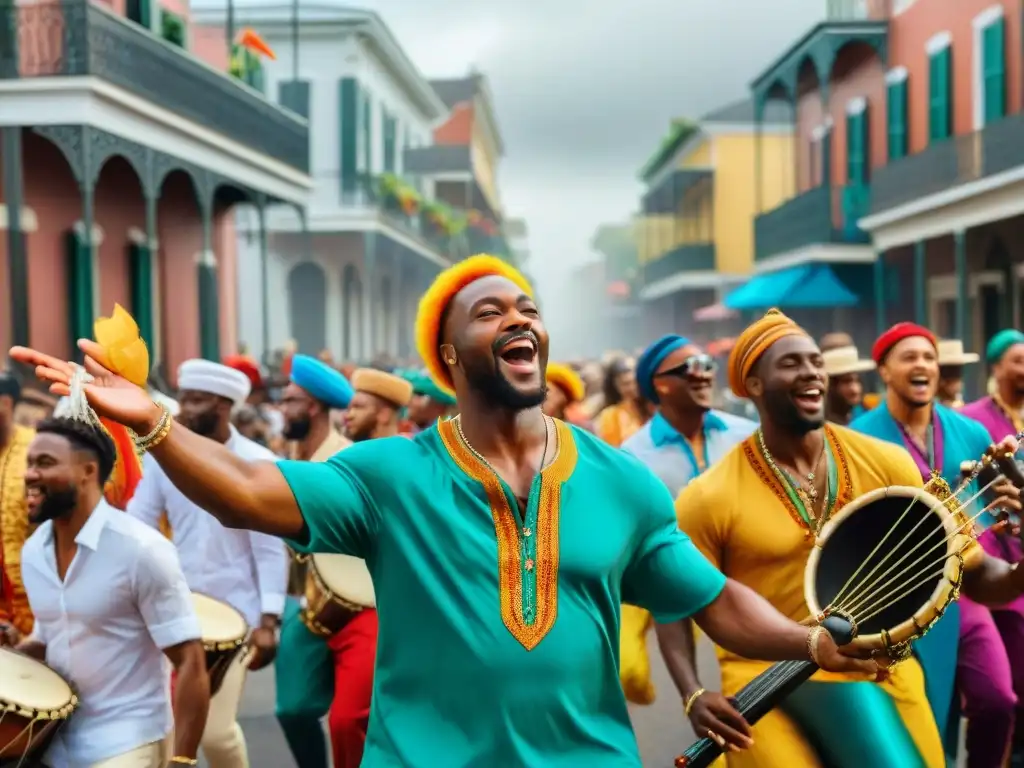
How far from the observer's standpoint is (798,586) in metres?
4.52

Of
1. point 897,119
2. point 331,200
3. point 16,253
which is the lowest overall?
point 16,253

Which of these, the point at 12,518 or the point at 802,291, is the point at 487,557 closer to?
the point at 12,518

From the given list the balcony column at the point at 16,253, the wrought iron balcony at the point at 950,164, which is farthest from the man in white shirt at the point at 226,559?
the wrought iron balcony at the point at 950,164

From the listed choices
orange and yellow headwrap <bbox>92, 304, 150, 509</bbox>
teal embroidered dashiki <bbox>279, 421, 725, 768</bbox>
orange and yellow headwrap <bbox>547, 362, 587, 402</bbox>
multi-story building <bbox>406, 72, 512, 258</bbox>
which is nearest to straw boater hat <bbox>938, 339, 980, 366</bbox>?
orange and yellow headwrap <bbox>547, 362, 587, 402</bbox>

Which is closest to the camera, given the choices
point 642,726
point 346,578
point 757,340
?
point 757,340

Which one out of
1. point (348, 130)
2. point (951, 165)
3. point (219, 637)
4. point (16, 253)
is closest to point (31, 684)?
point (219, 637)

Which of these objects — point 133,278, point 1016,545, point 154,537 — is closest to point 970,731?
point 1016,545

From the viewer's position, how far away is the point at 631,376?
1209 cm

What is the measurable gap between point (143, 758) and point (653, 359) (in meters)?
3.79

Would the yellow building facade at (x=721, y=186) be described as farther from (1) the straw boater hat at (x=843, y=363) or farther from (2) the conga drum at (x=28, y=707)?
(2) the conga drum at (x=28, y=707)

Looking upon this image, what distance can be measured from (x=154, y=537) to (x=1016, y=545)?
3703 mm

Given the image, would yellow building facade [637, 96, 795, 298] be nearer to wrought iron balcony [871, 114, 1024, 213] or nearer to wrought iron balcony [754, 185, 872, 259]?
wrought iron balcony [754, 185, 872, 259]

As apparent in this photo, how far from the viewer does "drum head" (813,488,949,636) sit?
11.6 ft

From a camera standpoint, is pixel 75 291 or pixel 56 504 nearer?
pixel 56 504
